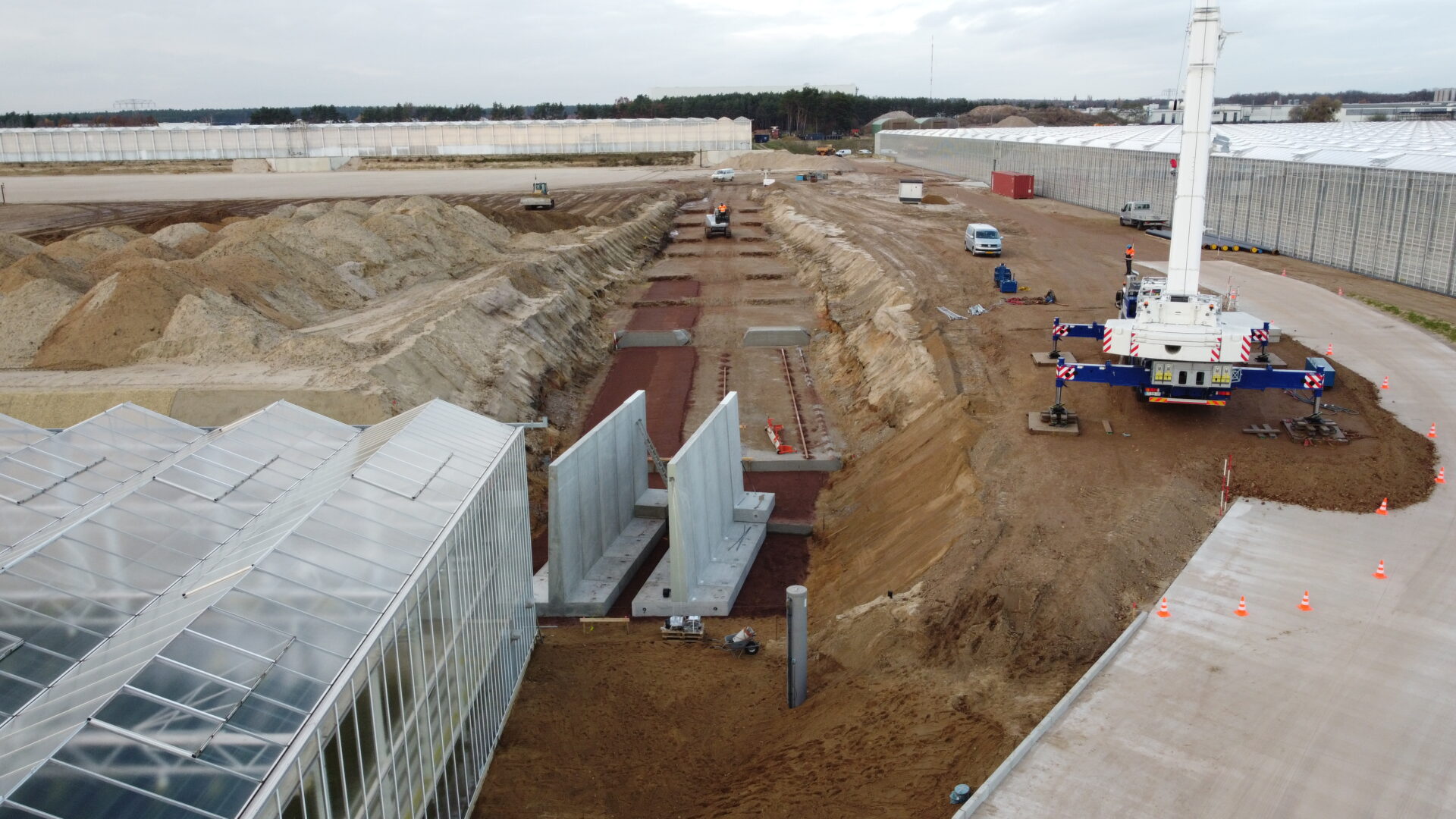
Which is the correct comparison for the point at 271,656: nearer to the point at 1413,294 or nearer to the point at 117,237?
the point at 1413,294

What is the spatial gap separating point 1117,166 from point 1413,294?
27151 millimetres

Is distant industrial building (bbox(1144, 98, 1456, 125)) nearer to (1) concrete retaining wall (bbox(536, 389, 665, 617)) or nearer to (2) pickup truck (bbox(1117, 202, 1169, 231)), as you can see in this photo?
(2) pickup truck (bbox(1117, 202, 1169, 231))

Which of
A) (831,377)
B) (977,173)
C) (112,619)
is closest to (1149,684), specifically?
(112,619)

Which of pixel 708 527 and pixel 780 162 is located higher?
pixel 780 162

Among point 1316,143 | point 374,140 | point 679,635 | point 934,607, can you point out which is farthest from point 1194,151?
point 374,140

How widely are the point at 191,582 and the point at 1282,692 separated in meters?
12.1

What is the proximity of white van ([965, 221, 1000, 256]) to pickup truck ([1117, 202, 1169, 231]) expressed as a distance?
37.0 feet

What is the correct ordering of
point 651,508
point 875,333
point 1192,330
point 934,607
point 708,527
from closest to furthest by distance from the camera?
point 934,607 < point 1192,330 < point 708,527 < point 651,508 < point 875,333

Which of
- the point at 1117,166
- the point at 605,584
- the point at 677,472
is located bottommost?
the point at 605,584

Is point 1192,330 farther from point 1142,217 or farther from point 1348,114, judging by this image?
point 1348,114

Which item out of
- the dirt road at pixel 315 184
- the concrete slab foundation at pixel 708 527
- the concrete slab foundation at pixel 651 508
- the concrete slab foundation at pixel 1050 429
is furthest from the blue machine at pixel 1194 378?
the dirt road at pixel 315 184

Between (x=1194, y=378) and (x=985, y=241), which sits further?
(x=985, y=241)

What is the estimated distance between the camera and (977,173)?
281 feet

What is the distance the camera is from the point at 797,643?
14.2 m
